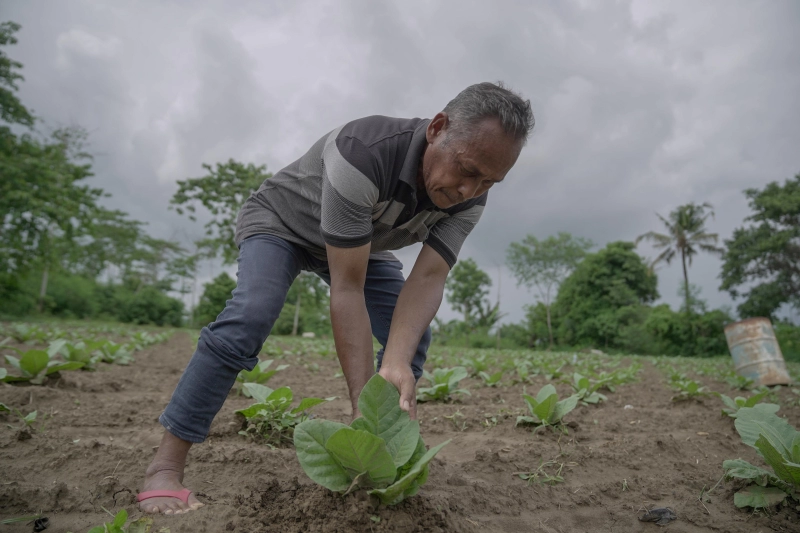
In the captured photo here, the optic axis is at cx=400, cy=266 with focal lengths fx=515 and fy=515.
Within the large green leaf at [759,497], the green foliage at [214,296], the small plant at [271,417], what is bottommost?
the large green leaf at [759,497]

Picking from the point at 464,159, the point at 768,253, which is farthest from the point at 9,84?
the point at 768,253

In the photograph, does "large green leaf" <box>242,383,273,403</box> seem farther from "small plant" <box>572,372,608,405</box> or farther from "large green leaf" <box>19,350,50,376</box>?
"small plant" <box>572,372,608,405</box>

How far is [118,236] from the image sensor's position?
35250 millimetres

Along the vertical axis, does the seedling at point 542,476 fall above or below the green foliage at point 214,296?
below

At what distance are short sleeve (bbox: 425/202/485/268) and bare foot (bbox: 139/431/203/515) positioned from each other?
1153 millimetres

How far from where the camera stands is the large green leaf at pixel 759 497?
5.28ft

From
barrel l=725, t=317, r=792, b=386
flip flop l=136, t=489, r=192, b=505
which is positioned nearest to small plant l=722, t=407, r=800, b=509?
flip flop l=136, t=489, r=192, b=505

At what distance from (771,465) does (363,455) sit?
1.34m

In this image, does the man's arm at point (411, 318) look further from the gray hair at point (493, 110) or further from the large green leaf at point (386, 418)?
the gray hair at point (493, 110)

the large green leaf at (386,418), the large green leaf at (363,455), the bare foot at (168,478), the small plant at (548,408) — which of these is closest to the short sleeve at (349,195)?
the large green leaf at (386,418)

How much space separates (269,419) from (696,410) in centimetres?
290

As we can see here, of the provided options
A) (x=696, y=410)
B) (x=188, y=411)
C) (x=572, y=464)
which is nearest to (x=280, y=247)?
(x=188, y=411)

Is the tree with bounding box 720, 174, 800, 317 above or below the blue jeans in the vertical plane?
above

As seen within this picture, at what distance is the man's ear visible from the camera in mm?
1737
